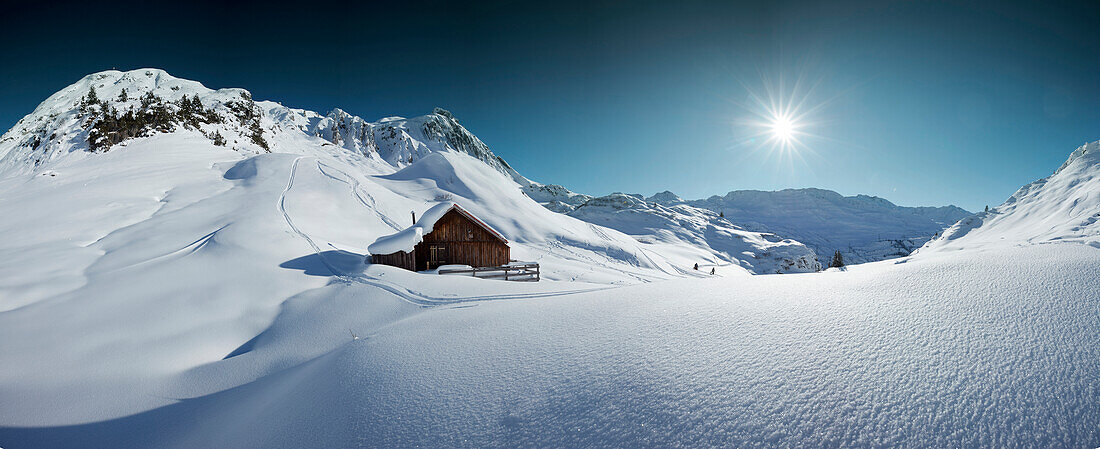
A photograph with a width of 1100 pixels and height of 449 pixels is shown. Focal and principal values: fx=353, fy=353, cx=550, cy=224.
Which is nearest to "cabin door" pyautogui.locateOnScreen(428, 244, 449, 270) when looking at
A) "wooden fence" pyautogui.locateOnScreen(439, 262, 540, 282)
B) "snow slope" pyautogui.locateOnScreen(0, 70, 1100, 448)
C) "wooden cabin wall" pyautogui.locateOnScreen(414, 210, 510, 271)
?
"wooden cabin wall" pyautogui.locateOnScreen(414, 210, 510, 271)

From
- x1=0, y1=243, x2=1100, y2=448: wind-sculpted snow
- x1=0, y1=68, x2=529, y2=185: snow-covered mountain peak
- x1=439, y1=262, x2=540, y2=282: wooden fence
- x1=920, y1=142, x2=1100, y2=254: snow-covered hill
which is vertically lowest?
x1=439, y1=262, x2=540, y2=282: wooden fence

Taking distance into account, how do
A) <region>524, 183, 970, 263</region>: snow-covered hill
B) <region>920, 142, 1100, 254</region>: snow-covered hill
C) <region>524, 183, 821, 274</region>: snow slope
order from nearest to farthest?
<region>920, 142, 1100, 254</region>: snow-covered hill, <region>524, 183, 821, 274</region>: snow slope, <region>524, 183, 970, 263</region>: snow-covered hill

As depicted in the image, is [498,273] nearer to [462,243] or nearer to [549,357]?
[462,243]

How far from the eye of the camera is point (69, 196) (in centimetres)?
1892

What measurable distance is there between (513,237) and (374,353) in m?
32.1

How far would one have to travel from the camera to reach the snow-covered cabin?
18281mm

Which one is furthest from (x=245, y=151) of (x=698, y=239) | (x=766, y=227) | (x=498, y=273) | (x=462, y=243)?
(x=766, y=227)

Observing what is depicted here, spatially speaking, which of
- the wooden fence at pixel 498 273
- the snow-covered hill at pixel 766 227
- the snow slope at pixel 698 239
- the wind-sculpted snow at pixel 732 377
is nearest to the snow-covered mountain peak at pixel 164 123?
the wooden fence at pixel 498 273

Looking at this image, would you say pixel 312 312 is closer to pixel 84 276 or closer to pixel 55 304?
pixel 55 304

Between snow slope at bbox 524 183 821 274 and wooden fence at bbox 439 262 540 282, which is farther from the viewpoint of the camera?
snow slope at bbox 524 183 821 274

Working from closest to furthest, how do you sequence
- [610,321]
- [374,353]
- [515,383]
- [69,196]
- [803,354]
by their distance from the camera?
[803,354]
[515,383]
[610,321]
[374,353]
[69,196]

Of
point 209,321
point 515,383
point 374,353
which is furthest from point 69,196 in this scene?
point 515,383

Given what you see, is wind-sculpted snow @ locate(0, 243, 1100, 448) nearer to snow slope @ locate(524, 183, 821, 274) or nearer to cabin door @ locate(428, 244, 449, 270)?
cabin door @ locate(428, 244, 449, 270)

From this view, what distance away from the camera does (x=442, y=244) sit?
21.4m
